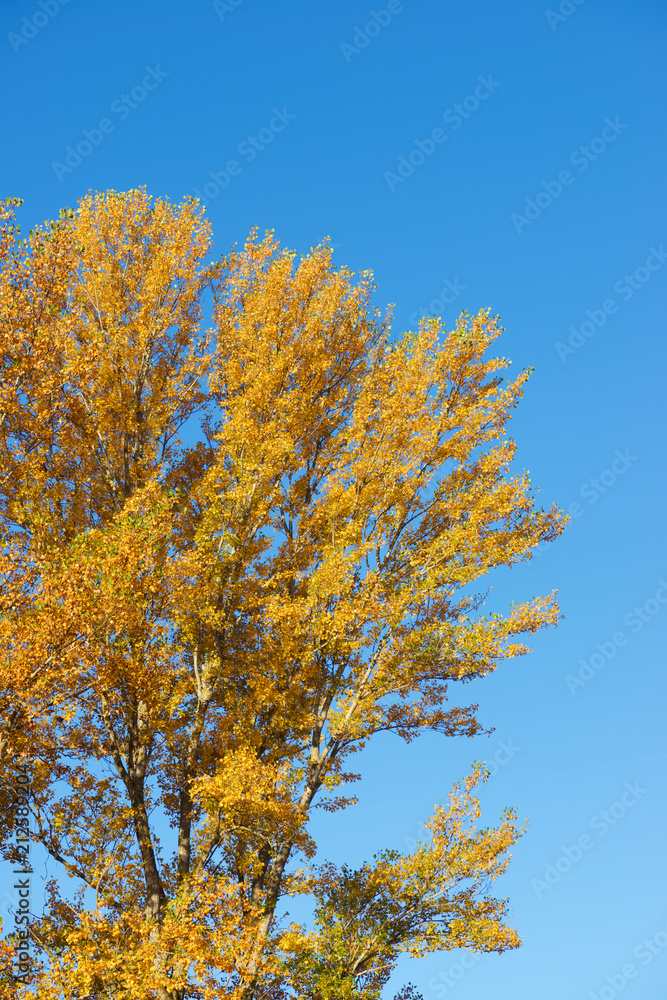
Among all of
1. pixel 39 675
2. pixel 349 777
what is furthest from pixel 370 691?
pixel 39 675

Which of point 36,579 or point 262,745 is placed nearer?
point 36,579

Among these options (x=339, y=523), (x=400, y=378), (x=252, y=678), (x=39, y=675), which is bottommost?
(x=39, y=675)

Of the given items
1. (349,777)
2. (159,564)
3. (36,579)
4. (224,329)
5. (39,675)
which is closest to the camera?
(39,675)

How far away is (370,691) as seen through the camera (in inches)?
487

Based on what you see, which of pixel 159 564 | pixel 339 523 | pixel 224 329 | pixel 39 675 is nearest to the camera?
pixel 39 675

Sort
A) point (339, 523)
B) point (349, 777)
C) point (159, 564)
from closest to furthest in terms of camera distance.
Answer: point (159, 564)
point (349, 777)
point (339, 523)

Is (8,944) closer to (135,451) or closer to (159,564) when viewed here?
(159,564)

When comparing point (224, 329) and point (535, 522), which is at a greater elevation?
point (224, 329)

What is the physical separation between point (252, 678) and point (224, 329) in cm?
734

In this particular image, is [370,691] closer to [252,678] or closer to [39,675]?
[252,678]

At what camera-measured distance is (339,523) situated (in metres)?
14.0


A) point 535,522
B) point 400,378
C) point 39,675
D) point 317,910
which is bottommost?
point 317,910

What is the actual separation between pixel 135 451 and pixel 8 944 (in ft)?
26.7

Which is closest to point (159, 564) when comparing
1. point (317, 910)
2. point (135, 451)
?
point (135, 451)
